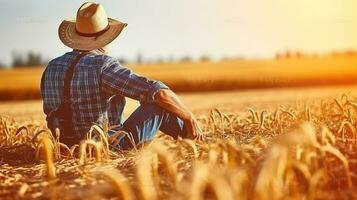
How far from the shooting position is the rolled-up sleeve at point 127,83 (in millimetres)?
2551

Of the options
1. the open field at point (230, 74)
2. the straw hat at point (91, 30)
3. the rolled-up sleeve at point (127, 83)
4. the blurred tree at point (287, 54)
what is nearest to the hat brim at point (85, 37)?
the straw hat at point (91, 30)

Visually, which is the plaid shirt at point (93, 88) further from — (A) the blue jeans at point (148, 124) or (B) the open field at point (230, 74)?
(B) the open field at point (230, 74)

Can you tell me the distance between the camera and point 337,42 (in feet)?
9.63

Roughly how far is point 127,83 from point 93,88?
0.18 meters

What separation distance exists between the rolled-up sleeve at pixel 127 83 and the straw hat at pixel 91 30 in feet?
0.52

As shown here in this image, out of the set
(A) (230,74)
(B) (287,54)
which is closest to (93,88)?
(B) (287,54)

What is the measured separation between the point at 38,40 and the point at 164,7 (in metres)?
0.52

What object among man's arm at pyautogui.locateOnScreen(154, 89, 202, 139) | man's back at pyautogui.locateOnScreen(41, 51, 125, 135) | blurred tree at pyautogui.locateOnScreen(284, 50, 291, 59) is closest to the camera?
man's arm at pyautogui.locateOnScreen(154, 89, 202, 139)

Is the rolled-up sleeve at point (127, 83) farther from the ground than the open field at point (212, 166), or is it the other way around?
the rolled-up sleeve at point (127, 83)

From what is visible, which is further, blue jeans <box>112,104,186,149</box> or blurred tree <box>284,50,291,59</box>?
blurred tree <box>284,50,291,59</box>

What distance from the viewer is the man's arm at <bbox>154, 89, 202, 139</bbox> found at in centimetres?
255

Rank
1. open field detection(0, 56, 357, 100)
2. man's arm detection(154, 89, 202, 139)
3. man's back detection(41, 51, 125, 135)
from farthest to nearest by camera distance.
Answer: open field detection(0, 56, 357, 100) → man's back detection(41, 51, 125, 135) → man's arm detection(154, 89, 202, 139)

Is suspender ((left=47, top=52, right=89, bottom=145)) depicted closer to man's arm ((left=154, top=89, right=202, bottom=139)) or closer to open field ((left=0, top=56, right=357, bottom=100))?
man's arm ((left=154, top=89, right=202, bottom=139))

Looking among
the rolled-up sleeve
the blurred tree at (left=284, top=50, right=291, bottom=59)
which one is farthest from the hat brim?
the blurred tree at (left=284, top=50, right=291, bottom=59)
